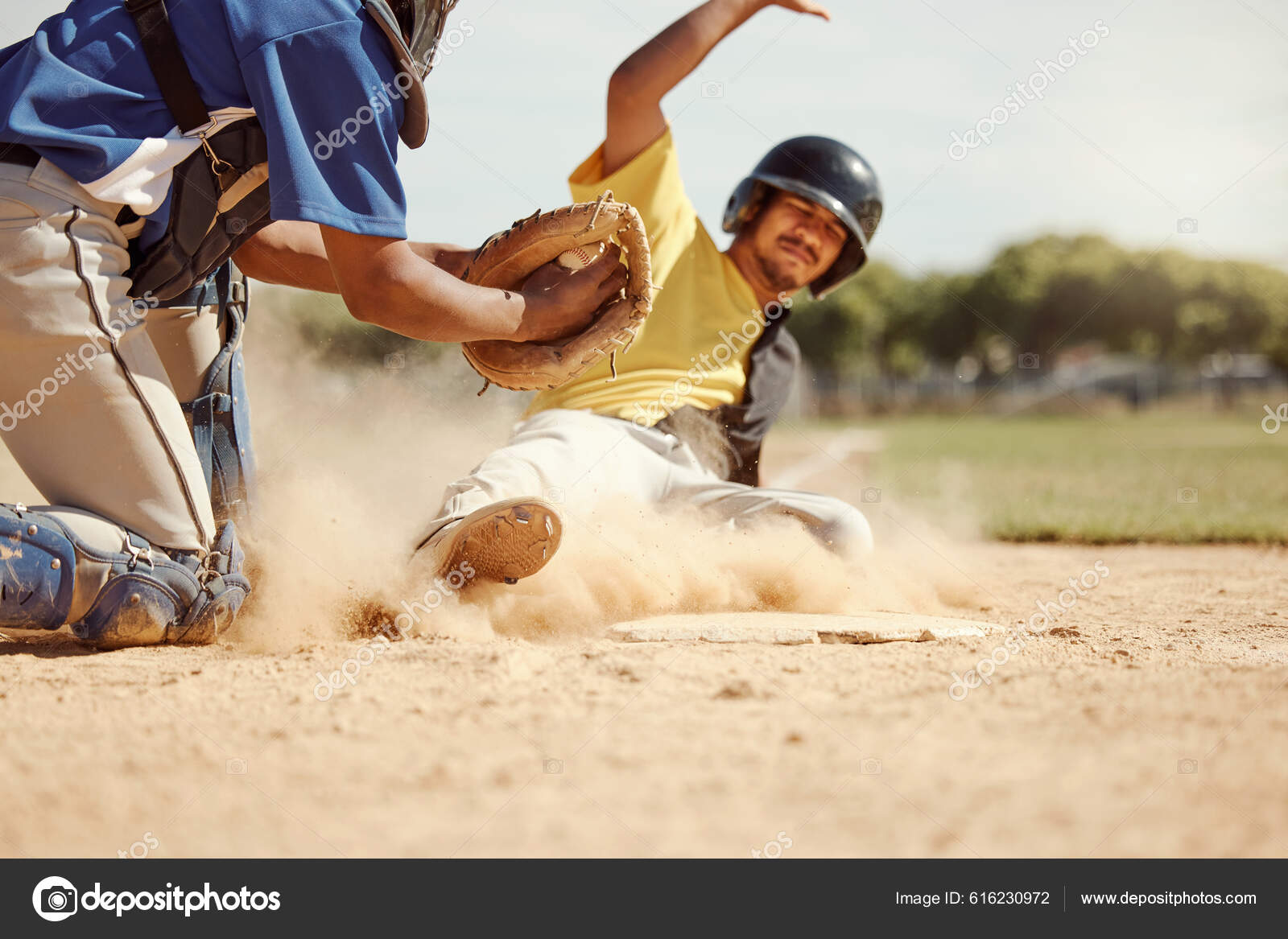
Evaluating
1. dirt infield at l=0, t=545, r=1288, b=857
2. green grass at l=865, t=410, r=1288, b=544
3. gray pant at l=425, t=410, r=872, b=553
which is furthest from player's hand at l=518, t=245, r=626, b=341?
green grass at l=865, t=410, r=1288, b=544

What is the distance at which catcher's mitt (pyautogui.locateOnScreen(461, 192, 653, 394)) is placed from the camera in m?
2.76

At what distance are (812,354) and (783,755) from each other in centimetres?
5049

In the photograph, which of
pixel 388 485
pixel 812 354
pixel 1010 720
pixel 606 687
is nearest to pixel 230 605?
pixel 606 687

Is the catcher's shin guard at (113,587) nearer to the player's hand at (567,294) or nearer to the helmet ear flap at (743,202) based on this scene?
the player's hand at (567,294)

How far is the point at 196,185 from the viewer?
2410mm

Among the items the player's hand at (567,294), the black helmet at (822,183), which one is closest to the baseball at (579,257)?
the player's hand at (567,294)

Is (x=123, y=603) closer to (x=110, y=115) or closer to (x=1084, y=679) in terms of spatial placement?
(x=110, y=115)

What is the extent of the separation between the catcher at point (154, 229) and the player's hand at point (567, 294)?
41 millimetres

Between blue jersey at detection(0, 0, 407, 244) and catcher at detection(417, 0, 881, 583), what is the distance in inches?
36.4

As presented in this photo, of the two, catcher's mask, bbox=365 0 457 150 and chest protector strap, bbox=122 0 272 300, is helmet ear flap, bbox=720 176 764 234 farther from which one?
chest protector strap, bbox=122 0 272 300

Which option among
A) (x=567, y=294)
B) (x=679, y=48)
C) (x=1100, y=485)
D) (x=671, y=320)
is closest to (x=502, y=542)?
(x=567, y=294)

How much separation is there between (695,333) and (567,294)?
142 centimetres

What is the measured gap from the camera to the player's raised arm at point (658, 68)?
12.0 feet
